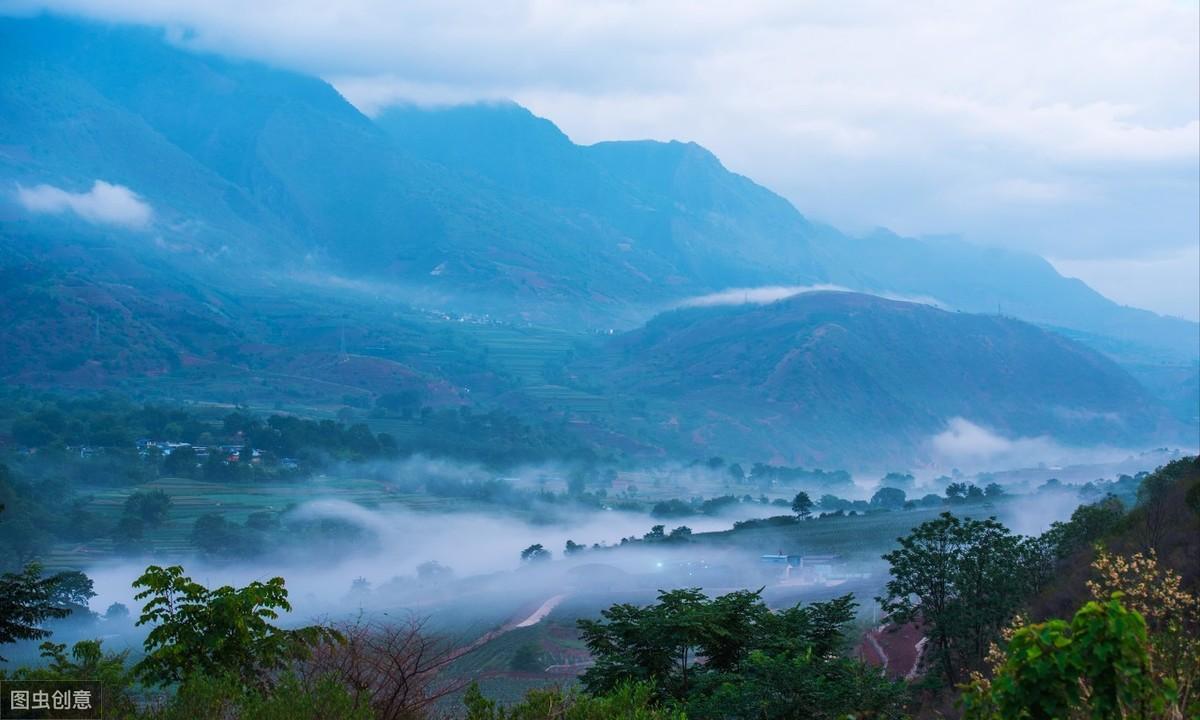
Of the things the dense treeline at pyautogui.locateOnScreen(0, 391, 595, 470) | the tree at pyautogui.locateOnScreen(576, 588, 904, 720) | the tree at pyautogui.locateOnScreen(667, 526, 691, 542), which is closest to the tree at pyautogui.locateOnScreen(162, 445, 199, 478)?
the dense treeline at pyautogui.locateOnScreen(0, 391, 595, 470)

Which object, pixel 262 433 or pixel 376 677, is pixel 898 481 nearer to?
pixel 262 433

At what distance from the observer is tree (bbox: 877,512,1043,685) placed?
31484mm

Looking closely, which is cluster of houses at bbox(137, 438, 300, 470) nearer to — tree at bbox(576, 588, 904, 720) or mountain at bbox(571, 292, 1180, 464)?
mountain at bbox(571, 292, 1180, 464)

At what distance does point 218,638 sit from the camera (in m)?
16.3

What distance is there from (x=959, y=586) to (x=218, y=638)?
2273 cm

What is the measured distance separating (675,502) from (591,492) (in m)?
16.9

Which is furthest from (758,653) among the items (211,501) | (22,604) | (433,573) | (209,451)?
(209,451)

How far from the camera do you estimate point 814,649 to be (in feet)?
79.9

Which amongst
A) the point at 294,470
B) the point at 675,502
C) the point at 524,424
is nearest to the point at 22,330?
the point at 294,470

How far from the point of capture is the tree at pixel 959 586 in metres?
31.5

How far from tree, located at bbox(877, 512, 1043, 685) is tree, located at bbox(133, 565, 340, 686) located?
801 inches

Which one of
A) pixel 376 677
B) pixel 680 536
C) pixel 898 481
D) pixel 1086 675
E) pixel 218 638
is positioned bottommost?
pixel 680 536

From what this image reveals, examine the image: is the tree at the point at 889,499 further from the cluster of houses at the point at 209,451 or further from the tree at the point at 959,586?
the tree at the point at 959,586

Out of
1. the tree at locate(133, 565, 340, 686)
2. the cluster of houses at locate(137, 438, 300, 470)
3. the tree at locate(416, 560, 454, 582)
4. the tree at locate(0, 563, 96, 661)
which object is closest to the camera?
the tree at locate(133, 565, 340, 686)
